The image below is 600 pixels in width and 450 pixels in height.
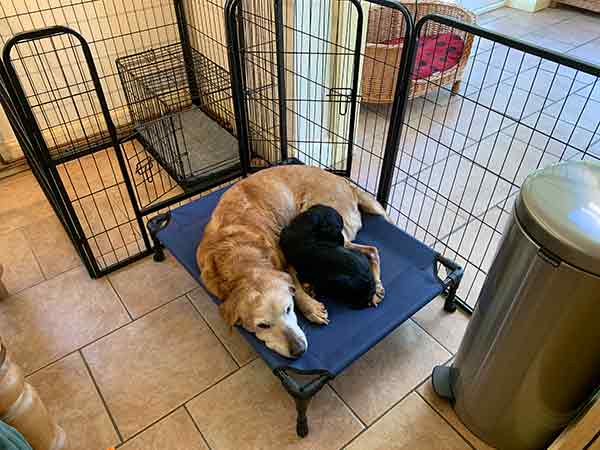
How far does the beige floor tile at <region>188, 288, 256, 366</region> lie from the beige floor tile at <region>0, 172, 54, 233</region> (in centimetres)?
122

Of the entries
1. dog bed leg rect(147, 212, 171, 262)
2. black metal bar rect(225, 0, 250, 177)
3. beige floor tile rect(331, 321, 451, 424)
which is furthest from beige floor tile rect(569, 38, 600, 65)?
dog bed leg rect(147, 212, 171, 262)

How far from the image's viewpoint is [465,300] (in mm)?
2268

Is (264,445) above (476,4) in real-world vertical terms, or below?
below

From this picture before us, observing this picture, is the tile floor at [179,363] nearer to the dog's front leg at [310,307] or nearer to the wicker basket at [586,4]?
the dog's front leg at [310,307]

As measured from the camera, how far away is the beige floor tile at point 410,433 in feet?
5.74

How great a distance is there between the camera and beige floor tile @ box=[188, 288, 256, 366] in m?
2.04

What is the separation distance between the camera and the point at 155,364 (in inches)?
79.6

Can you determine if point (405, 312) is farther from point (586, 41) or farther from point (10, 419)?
point (586, 41)

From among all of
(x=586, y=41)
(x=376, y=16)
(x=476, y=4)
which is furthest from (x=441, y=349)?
(x=476, y=4)

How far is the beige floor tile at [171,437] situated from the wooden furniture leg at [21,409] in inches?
12.7

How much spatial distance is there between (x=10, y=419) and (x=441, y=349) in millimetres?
1604

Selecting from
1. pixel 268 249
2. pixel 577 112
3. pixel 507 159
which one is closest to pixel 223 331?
pixel 268 249

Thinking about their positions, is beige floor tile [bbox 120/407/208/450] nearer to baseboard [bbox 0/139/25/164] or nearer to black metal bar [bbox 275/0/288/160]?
black metal bar [bbox 275/0/288/160]

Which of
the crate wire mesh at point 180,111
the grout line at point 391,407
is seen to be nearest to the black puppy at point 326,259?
the grout line at point 391,407
